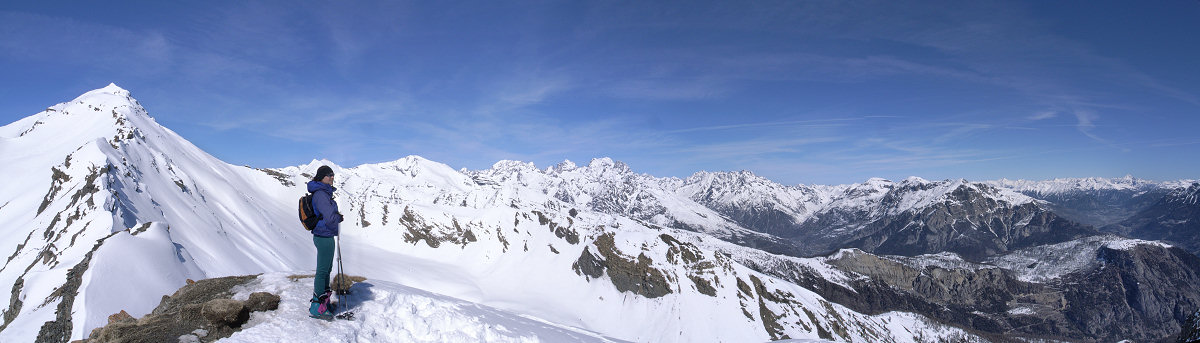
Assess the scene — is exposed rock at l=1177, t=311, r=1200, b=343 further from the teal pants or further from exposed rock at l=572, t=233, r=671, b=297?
exposed rock at l=572, t=233, r=671, b=297

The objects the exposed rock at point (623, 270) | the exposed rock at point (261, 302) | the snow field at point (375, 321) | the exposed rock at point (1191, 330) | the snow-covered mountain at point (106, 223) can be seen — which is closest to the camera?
the exposed rock at point (1191, 330)

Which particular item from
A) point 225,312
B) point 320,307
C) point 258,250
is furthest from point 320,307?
point 258,250

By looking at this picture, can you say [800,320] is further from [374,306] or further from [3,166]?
[3,166]

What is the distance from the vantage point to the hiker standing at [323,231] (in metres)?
12.8

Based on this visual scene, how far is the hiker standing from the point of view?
1277cm

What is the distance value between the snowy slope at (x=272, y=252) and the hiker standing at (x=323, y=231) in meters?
1.13

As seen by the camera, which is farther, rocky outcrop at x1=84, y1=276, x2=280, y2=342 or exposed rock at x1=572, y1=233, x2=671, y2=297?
exposed rock at x1=572, y1=233, x2=671, y2=297

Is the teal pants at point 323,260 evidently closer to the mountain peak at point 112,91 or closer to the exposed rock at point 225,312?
the exposed rock at point 225,312

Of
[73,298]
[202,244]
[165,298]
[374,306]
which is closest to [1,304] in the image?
[73,298]

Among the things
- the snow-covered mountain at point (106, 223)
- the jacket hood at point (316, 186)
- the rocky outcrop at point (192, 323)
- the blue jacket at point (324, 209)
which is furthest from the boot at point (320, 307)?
the snow-covered mountain at point (106, 223)

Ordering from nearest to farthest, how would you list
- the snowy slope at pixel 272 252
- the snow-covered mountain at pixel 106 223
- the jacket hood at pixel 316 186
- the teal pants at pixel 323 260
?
the jacket hood at pixel 316 186 → the teal pants at pixel 323 260 → the snow-covered mountain at pixel 106 223 → the snowy slope at pixel 272 252

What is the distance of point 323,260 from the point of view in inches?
512

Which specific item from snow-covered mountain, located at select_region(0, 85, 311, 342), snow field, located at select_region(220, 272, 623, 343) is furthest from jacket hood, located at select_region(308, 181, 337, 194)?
snow-covered mountain, located at select_region(0, 85, 311, 342)

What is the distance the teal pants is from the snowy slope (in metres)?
1.31
